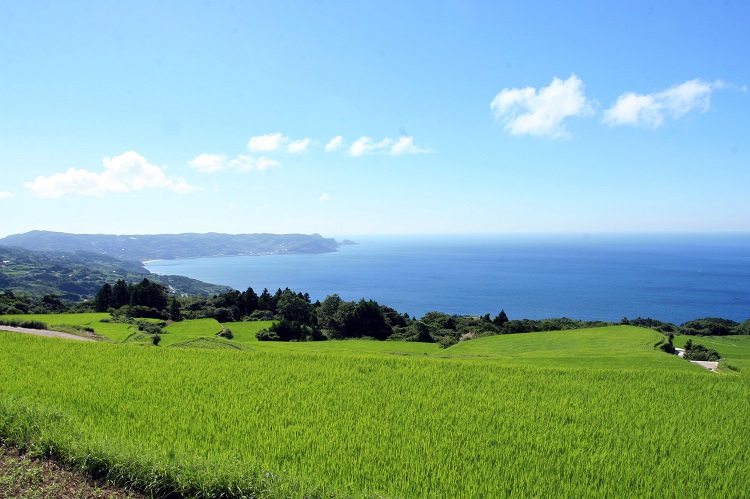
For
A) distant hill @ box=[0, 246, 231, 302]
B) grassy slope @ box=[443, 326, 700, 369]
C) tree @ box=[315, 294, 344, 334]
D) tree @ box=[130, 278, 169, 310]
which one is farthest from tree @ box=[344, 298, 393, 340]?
distant hill @ box=[0, 246, 231, 302]

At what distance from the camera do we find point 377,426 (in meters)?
6.27

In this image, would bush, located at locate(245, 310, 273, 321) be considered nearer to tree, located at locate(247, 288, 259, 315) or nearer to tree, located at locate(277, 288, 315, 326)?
tree, located at locate(247, 288, 259, 315)

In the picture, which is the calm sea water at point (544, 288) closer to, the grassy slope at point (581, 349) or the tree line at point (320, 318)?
the tree line at point (320, 318)

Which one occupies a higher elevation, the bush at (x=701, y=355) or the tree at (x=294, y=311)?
the bush at (x=701, y=355)

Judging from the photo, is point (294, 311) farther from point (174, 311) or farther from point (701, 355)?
point (701, 355)

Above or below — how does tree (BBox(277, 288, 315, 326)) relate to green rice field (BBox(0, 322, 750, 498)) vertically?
below

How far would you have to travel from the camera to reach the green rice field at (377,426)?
4.73 metres

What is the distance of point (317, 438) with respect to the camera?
5.74 metres

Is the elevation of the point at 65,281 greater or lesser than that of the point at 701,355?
lesser

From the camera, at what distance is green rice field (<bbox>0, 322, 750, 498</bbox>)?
15.5ft

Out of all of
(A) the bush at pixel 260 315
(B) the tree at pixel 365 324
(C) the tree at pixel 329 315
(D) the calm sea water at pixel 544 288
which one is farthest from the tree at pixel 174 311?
(D) the calm sea water at pixel 544 288

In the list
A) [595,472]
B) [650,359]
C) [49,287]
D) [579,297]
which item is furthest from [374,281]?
[595,472]

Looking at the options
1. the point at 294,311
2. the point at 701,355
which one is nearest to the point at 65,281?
the point at 294,311

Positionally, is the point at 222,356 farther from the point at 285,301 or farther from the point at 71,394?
the point at 285,301
